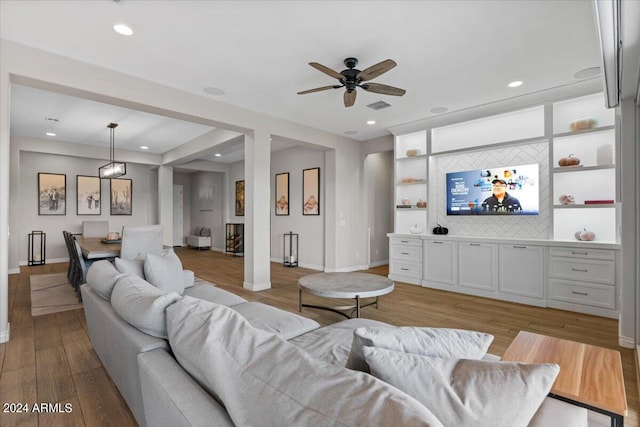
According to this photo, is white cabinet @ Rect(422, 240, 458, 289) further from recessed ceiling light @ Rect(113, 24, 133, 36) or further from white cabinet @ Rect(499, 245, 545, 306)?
recessed ceiling light @ Rect(113, 24, 133, 36)

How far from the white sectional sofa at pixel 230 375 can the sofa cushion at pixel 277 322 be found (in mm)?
142

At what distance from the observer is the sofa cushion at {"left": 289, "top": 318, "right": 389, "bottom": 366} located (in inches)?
61.8

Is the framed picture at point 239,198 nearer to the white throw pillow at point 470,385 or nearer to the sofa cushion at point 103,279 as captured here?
the sofa cushion at point 103,279

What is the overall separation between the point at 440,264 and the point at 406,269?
2.12 feet

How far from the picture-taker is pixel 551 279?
3967mm

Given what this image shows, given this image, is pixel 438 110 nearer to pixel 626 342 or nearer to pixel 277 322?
pixel 626 342

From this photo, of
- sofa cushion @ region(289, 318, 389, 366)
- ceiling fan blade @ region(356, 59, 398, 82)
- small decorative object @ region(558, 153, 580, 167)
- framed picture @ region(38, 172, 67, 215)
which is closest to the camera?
sofa cushion @ region(289, 318, 389, 366)

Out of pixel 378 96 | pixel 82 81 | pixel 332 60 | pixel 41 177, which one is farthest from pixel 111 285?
pixel 41 177

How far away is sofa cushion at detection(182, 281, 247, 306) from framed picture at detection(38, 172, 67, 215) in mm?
6943

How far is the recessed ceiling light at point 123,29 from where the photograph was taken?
268cm

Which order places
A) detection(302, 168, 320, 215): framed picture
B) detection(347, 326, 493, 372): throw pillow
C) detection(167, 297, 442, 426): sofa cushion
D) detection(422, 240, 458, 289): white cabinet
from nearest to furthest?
1. detection(167, 297, 442, 426): sofa cushion
2. detection(347, 326, 493, 372): throw pillow
3. detection(422, 240, 458, 289): white cabinet
4. detection(302, 168, 320, 215): framed picture

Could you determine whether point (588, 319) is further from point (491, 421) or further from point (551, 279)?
point (491, 421)

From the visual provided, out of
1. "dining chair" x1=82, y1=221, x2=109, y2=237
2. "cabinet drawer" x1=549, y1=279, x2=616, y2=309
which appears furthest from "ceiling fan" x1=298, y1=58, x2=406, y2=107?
"dining chair" x1=82, y1=221, x2=109, y2=237

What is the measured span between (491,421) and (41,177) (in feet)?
32.1
